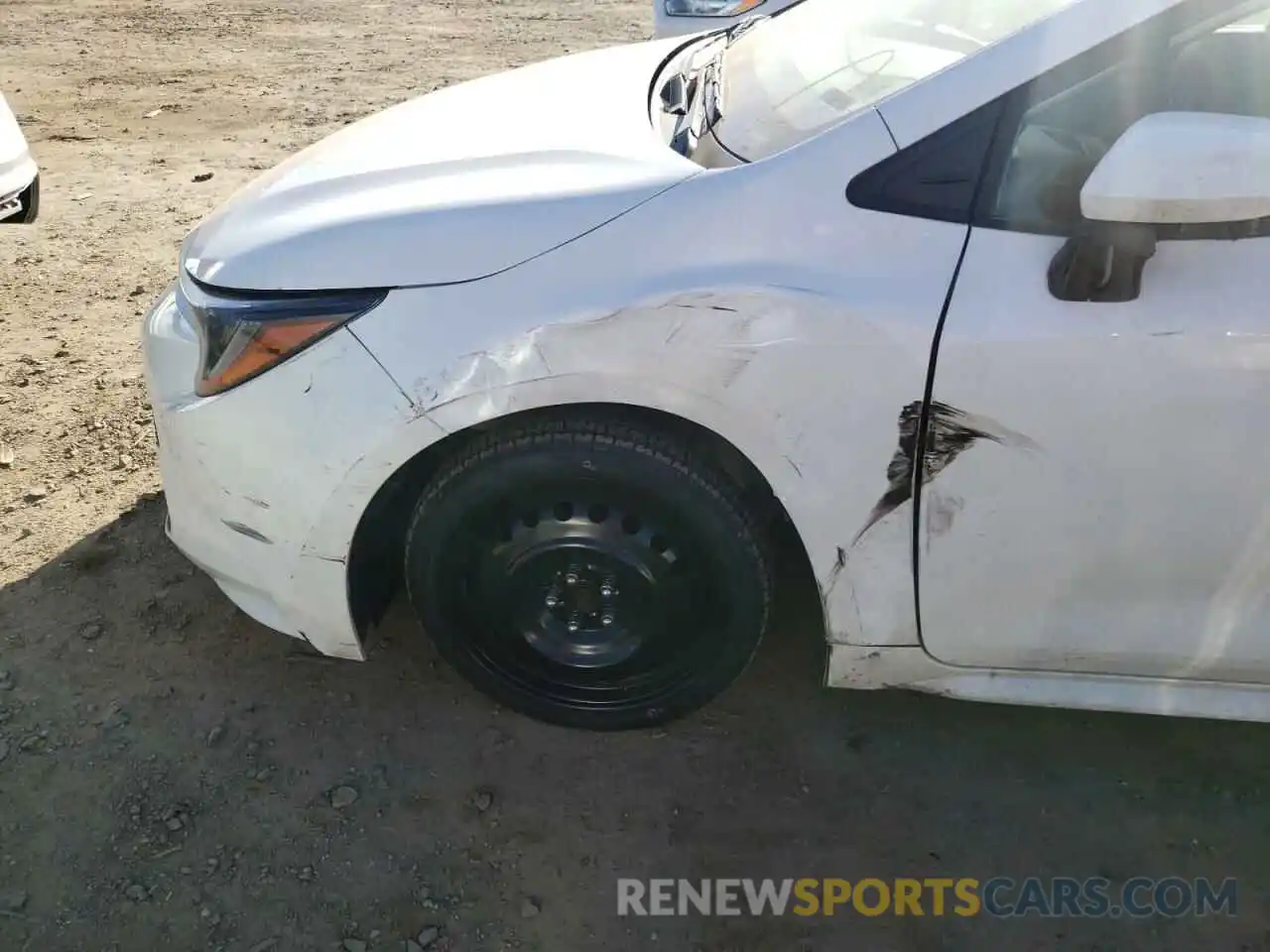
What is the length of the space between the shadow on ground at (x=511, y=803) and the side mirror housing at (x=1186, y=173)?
1259 millimetres

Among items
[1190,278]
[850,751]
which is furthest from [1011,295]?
[850,751]

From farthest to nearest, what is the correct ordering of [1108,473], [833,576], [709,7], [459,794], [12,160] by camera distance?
[12,160] → [709,7] → [459,794] → [833,576] → [1108,473]

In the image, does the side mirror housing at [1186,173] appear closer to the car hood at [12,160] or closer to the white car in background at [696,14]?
the white car in background at [696,14]

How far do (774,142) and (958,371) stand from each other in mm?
606

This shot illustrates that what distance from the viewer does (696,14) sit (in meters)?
4.45

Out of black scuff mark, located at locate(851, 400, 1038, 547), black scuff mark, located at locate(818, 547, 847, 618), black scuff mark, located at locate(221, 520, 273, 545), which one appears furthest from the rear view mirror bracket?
black scuff mark, located at locate(221, 520, 273, 545)

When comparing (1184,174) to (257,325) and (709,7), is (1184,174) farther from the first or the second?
(709,7)

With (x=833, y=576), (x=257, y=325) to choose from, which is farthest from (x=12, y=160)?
(x=833, y=576)

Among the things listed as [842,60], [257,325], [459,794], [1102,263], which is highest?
[842,60]

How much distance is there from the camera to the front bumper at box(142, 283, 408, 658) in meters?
2.00

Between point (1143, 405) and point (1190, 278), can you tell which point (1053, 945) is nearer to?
point (1143, 405)

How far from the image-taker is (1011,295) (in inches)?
70.4

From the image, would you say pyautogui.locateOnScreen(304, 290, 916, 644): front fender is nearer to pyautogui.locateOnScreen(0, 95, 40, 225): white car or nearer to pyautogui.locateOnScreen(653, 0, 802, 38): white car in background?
pyautogui.locateOnScreen(653, 0, 802, 38): white car in background

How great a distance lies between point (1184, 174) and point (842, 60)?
0.91 metres
